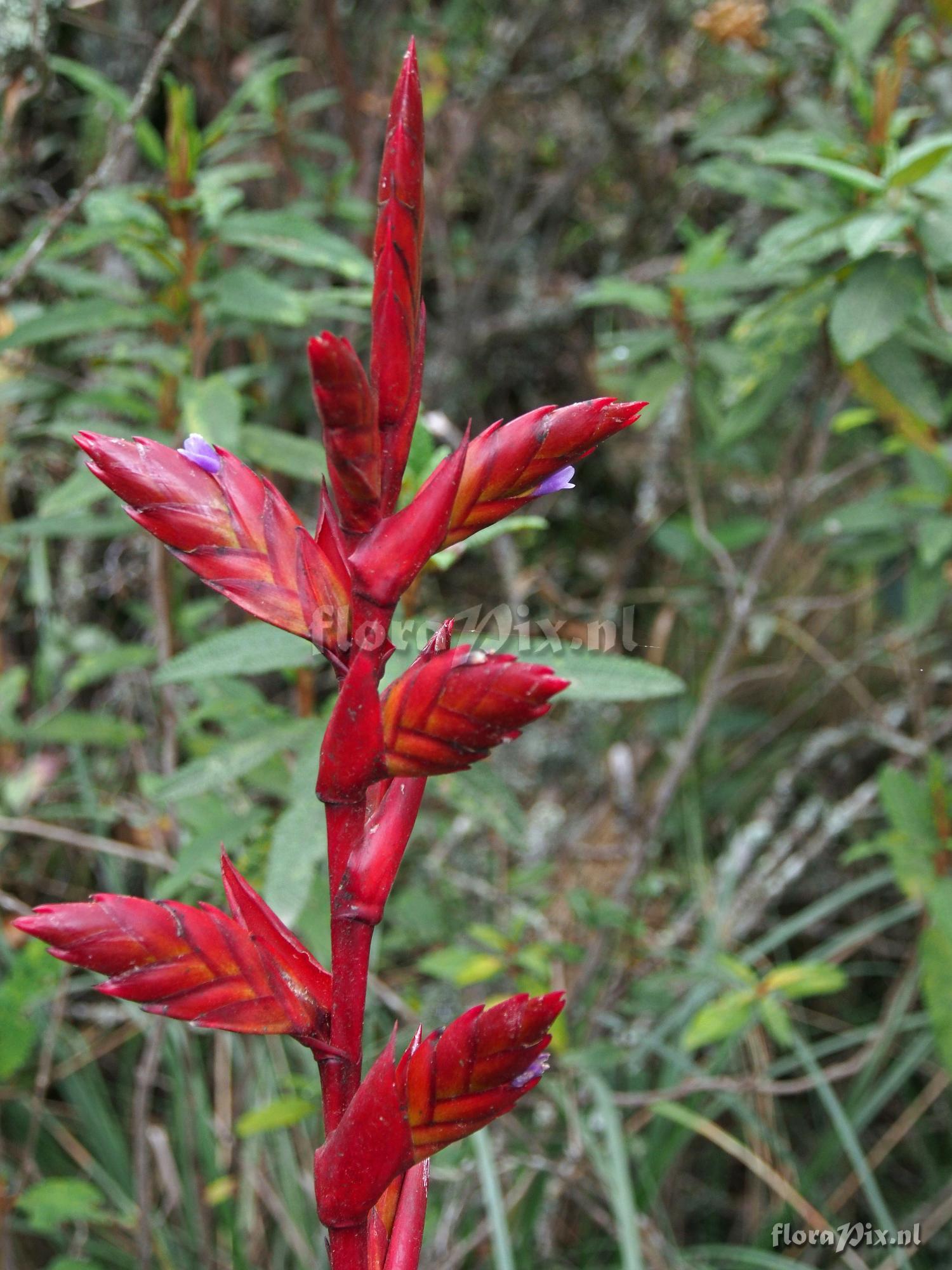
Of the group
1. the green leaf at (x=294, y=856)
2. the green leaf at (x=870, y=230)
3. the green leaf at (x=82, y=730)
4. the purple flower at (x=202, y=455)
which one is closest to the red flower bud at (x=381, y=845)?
Answer: the purple flower at (x=202, y=455)

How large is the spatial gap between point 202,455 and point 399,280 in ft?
0.46

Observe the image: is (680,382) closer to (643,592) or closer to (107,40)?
(643,592)

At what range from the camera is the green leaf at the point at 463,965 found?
4.31 feet

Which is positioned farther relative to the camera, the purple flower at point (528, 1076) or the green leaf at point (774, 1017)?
the green leaf at point (774, 1017)

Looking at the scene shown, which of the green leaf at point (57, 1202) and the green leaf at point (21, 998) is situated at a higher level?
the green leaf at point (21, 998)

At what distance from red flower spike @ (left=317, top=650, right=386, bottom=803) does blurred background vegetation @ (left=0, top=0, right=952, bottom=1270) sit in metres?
0.59

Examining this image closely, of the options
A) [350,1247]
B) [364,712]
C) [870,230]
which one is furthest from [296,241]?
[350,1247]

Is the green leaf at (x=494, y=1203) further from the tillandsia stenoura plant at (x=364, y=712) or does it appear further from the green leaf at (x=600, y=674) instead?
the tillandsia stenoura plant at (x=364, y=712)

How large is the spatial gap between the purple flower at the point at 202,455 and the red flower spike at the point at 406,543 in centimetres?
9

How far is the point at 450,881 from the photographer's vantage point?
1.86 metres

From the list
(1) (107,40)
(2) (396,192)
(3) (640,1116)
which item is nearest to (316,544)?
(2) (396,192)

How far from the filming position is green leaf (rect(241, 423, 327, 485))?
1.33 meters

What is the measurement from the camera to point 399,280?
1.38 ft

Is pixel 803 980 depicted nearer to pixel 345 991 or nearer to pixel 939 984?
pixel 939 984
